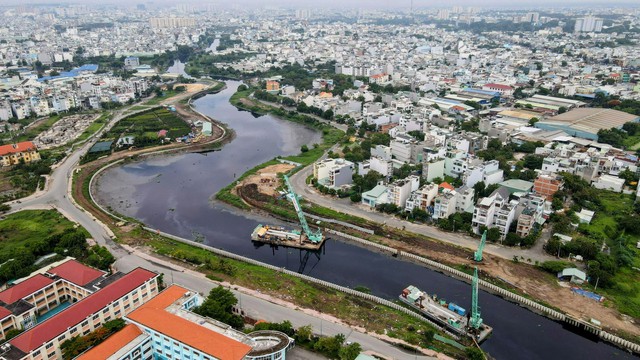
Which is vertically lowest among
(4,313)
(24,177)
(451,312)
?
(451,312)

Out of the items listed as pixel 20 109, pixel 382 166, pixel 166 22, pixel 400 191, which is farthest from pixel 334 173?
pixel 166 22

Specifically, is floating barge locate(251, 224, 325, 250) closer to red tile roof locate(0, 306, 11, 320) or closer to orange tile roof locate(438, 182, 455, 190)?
orange tile roof locate(438, 182, 455, 190)

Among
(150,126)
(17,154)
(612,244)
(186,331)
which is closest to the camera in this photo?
(186,331)

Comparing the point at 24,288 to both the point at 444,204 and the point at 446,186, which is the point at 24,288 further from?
the point at 446,186

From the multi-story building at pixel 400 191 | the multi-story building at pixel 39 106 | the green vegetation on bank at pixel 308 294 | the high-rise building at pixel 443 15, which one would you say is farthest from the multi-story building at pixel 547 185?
the high-rise building at pixel 443 15

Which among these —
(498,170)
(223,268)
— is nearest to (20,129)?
(223,268)

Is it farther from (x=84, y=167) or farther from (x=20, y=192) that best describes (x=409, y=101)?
(x=20, y=192)
